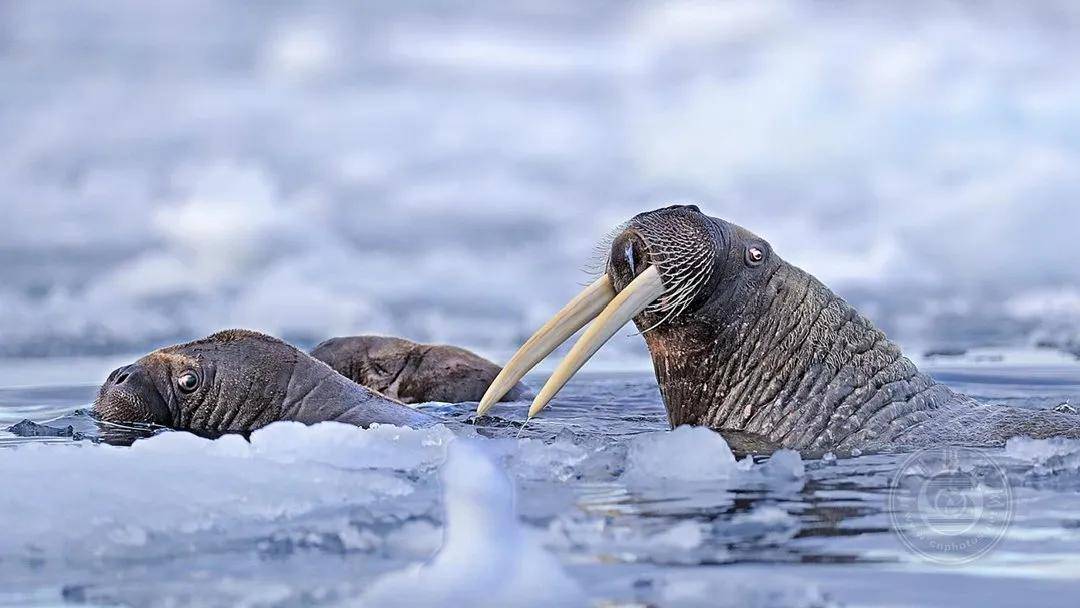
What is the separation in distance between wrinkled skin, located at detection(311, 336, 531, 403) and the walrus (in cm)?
538

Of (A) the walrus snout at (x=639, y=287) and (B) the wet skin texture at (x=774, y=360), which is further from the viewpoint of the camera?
(B) the wet skin texture at (x=774, y=360)

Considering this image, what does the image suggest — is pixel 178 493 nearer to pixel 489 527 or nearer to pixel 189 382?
pixel 489 527

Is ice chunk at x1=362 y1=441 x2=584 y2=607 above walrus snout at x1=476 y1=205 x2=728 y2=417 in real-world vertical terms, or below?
below

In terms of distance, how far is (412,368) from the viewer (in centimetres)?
1364

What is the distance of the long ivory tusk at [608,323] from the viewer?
712 cm

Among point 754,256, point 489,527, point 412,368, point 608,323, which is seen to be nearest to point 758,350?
point 754,256

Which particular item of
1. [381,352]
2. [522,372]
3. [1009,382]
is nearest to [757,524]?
[522,372]

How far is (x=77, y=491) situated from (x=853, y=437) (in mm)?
4274

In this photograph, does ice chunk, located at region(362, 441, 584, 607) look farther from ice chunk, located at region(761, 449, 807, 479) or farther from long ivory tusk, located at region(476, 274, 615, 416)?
long ivory tusk, located at region(476, 274, 615, 416)

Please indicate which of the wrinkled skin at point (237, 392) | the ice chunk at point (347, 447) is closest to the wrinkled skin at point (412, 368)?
the wrinkled skin at point (237, 392)

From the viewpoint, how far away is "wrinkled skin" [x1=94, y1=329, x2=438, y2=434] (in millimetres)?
9531

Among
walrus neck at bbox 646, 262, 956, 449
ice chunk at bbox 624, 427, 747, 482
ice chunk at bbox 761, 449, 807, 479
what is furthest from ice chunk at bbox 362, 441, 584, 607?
walrus neck at bbox 646, 262, 956, 449

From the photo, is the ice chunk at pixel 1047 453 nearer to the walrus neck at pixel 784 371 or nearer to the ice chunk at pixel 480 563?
the walrus neck at pixel 784 371

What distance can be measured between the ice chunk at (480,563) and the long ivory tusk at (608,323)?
7.99 feet
